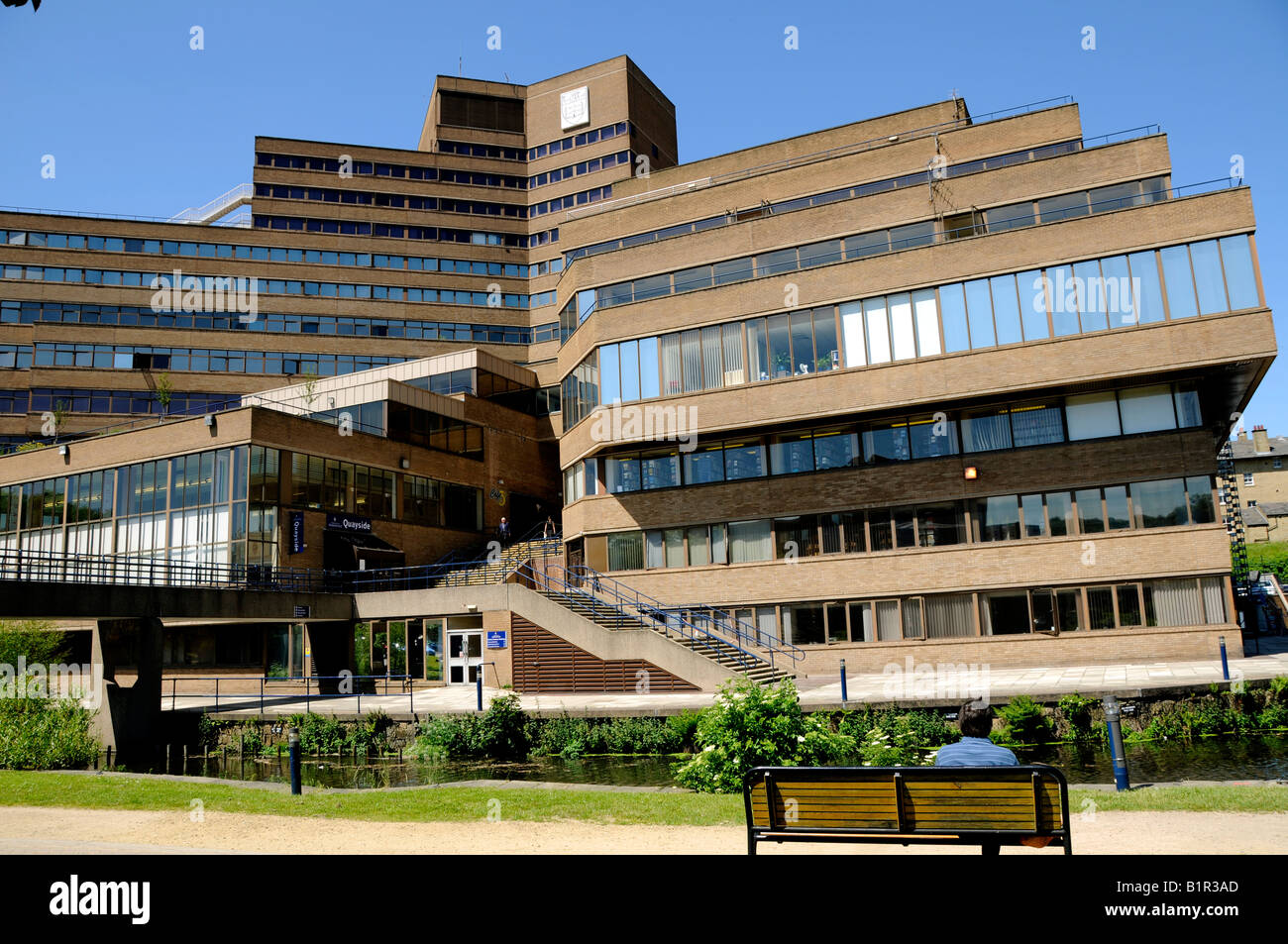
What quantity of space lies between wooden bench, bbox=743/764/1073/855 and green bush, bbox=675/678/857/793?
18.5 ft

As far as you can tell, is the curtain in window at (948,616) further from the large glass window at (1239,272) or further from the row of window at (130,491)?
the row of window at (130,491)

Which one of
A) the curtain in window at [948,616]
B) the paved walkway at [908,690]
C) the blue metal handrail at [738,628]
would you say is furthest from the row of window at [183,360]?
the curtain in window at [948,616]

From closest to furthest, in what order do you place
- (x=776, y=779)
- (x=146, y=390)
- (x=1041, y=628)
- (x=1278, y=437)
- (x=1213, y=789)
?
(x=776, y=779), (x=1213, y=789), (x=1041, y=628), (x=146, y=390), (x=1278, y=437)

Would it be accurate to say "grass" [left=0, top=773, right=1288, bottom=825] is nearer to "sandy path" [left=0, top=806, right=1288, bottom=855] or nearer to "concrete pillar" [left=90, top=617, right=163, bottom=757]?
"sandy path" [left=0, top=806, right=1288, bottom=855]

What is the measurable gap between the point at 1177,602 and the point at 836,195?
18.4 meters

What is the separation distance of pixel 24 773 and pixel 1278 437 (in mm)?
113729

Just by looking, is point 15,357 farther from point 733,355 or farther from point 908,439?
point 908,439

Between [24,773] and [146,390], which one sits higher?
[146,390]

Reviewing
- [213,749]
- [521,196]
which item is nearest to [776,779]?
[213,749]

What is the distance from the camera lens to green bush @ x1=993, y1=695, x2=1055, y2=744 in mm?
17750

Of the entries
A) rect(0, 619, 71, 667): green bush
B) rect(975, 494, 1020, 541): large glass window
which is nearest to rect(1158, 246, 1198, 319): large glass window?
rect(975, 494, 1020, 541): large glass window
